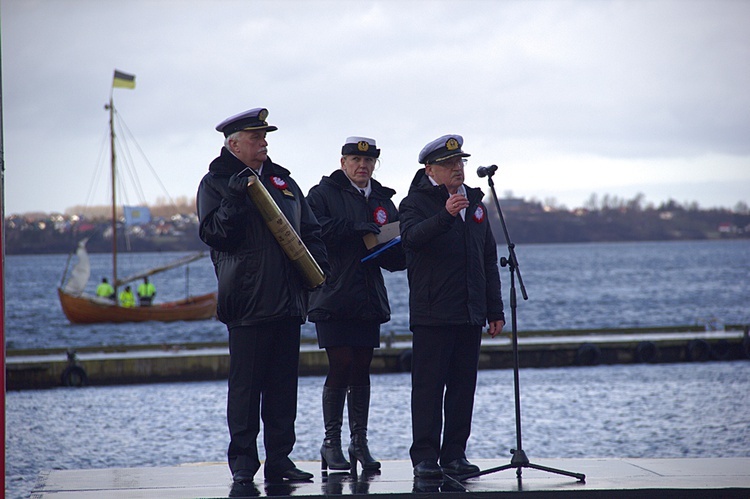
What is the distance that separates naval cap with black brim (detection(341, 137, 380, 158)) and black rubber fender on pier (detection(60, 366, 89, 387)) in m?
16.9

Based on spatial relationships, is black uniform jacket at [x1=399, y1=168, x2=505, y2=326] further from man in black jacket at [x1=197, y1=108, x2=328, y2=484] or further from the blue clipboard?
man in black jacket at [x1=197, y1=108, x2=328, y2=484]

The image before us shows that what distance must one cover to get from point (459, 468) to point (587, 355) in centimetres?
1927

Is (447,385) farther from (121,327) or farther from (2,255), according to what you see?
(121,327)

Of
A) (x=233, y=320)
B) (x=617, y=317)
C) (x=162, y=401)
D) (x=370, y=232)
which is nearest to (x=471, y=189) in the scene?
(x=370, y=232)

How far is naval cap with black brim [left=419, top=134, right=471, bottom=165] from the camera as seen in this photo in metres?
5.40

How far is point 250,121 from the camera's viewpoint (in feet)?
17.1

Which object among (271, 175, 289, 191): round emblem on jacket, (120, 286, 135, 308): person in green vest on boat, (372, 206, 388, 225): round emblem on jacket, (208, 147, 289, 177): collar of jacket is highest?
(208, 147, 289, 177): collar of jacket

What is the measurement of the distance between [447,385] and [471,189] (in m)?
1.16

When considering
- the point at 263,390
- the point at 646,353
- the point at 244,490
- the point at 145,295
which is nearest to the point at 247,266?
the point at 263,390

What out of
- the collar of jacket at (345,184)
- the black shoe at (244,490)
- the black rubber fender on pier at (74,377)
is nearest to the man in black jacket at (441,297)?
the collar of jacket at (345,184)

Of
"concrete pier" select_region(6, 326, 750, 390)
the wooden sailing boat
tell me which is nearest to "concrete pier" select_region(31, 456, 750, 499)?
"concrete pier" select_region(6, 326, 750, 390)

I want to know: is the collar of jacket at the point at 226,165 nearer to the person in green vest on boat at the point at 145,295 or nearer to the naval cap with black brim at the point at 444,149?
the naval cap with black brim at the point at 444,149

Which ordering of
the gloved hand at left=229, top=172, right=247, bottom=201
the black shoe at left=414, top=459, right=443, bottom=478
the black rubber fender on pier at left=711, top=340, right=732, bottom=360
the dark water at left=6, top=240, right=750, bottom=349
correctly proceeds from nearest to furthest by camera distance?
the gloved hand at left=229, top=172, right=247, bottom=201 → the black shoe at left=414, top=459, right=443, bottom=478 → the black rubber fender on pier at left=711, top=340, right=732, bottom=360 → the dark water at left=6, top=240, right=750, bottom=349

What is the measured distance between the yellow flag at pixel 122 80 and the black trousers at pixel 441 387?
4967 cm
